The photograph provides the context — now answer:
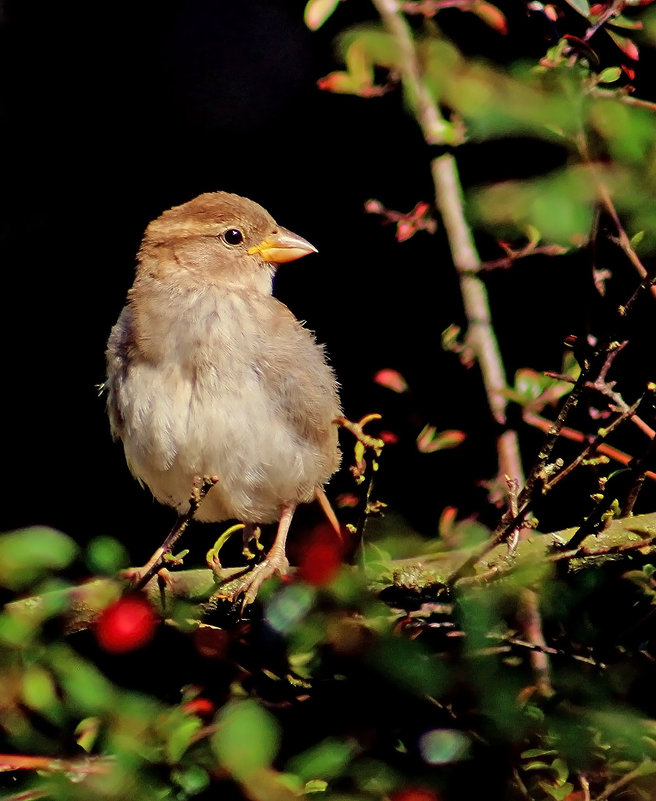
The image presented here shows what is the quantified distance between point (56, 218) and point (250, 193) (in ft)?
2.75

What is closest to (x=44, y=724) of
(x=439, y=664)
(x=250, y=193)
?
(x=439, y=664)

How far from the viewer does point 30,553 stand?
2129 mm

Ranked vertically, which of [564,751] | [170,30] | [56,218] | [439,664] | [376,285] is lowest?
[564,751]

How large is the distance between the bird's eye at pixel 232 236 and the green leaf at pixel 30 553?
1.51 m

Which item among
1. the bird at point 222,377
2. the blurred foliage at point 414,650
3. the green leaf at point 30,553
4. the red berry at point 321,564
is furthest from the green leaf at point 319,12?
the green leaf at point 30,553

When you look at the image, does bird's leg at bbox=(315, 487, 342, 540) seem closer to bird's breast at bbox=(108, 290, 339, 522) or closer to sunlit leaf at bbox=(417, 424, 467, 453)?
bird's breast at bbox=(108, 290, 339, 522)

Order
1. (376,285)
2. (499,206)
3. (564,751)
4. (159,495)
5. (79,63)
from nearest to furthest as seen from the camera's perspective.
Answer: (499,206) < (564,751) < (159,495) < (376,285) < (79,63)

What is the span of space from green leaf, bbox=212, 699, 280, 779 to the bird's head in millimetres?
1840

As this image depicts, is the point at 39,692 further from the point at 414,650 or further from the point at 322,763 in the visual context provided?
the point at 414,650

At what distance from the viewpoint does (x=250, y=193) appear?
173 inches

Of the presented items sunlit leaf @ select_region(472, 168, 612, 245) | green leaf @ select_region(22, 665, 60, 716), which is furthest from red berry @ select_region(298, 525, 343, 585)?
sunlit leaf @ select_region(472, 168, 612, 245)

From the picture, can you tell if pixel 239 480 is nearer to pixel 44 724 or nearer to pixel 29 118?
pixel 44 724

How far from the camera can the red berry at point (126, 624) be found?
2.46 metres

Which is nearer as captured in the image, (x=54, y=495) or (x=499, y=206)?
(x=499, y=206)
